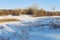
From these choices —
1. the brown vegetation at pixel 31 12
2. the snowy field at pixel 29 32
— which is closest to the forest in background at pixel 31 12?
the brown vegetation at pixel 31 12

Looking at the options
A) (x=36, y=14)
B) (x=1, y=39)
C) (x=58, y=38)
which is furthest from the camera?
(x=36, y=14)

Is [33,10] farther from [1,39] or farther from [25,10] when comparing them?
[1,39]

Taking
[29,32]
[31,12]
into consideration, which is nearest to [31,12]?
[31,12]

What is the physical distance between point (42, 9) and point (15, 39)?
27.8 ft

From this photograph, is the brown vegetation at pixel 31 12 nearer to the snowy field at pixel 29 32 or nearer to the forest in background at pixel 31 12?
the forest in background at pixel 31 12

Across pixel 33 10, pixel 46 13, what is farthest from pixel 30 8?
pixel 46 13

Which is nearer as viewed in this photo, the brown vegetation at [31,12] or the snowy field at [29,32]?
the snowy field at [29,32]

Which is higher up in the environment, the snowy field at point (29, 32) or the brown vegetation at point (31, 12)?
the snowy field at point (29, 32)

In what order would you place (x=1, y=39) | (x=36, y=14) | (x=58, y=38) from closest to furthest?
(x=1, y=39) < (x=58, y=38) < (x=36, y=14)

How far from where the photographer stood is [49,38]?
5762 mm

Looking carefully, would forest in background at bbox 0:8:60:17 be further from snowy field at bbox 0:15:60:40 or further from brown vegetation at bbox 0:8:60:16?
snowy field at bbox 0:15:60:40

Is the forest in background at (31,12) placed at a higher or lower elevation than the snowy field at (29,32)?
lower

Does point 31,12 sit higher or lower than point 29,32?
lower

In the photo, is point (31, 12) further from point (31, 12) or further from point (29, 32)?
point (29, 32)
